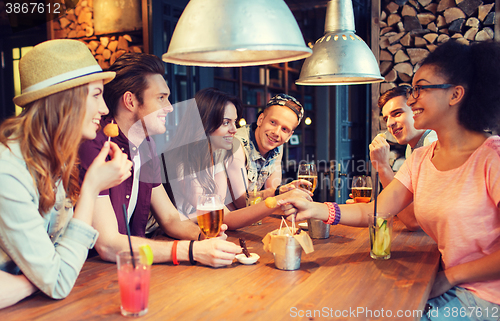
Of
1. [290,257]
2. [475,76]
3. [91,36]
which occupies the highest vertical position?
[91,36]

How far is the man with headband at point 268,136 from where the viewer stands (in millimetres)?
2904

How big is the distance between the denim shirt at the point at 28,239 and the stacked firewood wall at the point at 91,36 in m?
3.07

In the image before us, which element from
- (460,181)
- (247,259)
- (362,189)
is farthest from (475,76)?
(247,259)

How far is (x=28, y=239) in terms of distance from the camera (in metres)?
1.06

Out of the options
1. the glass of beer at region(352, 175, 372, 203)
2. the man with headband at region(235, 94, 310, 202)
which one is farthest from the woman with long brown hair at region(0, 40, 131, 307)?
the man with headband at region(235, 94, 310, 202)

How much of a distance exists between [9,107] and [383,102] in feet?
16.0

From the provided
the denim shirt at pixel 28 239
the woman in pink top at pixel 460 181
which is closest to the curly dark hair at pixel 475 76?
the woman in pink top at pixel 460 181

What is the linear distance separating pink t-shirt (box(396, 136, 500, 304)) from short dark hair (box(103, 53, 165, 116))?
57.7 inches

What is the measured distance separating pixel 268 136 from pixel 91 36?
2.49 m

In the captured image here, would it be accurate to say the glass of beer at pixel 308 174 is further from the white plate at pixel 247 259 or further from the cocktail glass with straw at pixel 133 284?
the cocktail glass with straw at pixel 133 284

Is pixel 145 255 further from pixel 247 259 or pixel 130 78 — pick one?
pixel 130 78

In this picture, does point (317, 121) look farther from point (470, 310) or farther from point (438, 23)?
point (470, 310)

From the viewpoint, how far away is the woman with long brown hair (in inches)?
41.9

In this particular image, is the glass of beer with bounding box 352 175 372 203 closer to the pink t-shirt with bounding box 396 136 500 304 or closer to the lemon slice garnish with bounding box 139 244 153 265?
the pink t-shirt with bounding box 396 136 500 304
